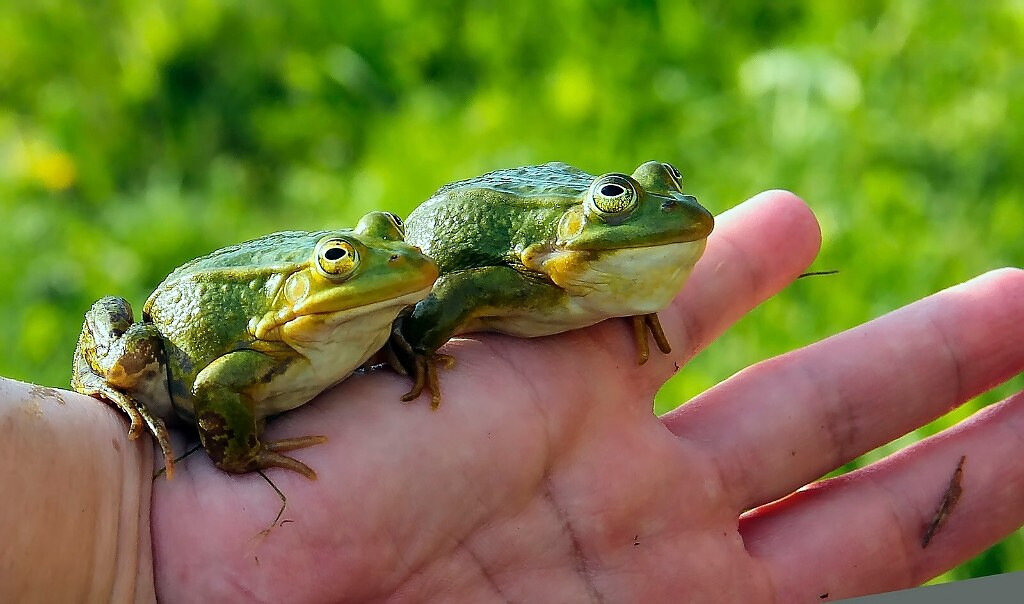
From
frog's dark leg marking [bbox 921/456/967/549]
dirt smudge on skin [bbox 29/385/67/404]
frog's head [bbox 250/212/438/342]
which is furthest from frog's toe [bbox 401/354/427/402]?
frog's dark leg marking [bbox 921/456/967/549]

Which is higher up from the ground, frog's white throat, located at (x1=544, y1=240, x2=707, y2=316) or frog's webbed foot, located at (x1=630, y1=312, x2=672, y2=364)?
frog's white throat, located at (x1=544, y1=240, x2=707, y2=316)

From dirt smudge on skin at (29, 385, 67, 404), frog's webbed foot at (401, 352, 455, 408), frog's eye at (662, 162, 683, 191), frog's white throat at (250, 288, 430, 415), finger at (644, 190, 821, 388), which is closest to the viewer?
dirt smudge on skin at (29, 385, 67, 404)

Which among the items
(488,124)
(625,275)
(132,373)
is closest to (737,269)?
(625,275)

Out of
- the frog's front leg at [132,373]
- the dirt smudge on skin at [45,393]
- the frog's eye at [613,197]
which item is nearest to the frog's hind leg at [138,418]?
the frog's front leg at [132,373]

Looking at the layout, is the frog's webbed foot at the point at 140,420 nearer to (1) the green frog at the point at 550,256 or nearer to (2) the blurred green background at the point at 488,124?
(1) the green frog at the point at 550,256

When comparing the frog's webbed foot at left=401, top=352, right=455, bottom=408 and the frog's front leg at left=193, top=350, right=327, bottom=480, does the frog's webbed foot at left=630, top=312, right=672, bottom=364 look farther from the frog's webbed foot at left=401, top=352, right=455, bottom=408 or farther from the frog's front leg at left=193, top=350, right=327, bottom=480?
the frog's front leg at left=193, top=350, right=327, bottom=480
